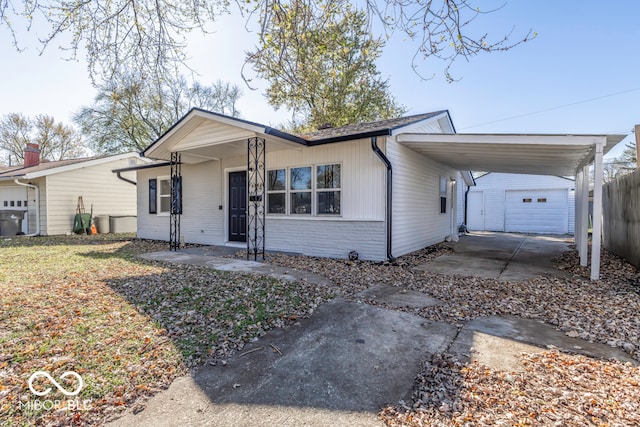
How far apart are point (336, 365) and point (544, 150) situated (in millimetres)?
6469

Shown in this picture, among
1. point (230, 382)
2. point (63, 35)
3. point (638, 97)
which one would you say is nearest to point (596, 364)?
point (230, 382)

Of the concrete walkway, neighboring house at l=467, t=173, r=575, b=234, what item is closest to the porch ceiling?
the concrete walkway

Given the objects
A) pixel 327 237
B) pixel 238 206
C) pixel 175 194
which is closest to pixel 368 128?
pixel 327 237

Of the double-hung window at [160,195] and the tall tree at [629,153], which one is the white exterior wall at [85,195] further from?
the tall tree at [629,153]

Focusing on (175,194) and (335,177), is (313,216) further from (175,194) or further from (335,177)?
(175,194)

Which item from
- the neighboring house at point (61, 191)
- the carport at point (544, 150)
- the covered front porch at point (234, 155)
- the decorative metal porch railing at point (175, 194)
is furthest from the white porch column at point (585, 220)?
the neighboring house at point (61, 191)

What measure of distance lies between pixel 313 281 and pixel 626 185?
752 cm

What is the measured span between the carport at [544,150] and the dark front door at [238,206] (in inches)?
180

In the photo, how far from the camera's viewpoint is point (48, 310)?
11.9 feet

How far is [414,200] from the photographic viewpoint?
27.6 feet

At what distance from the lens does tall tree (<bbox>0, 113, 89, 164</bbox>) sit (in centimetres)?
2361

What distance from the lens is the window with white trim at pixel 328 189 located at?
7.57 m

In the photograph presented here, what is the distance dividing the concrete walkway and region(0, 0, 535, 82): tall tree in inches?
123

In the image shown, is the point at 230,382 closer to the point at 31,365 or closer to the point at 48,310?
the point at 31,365
